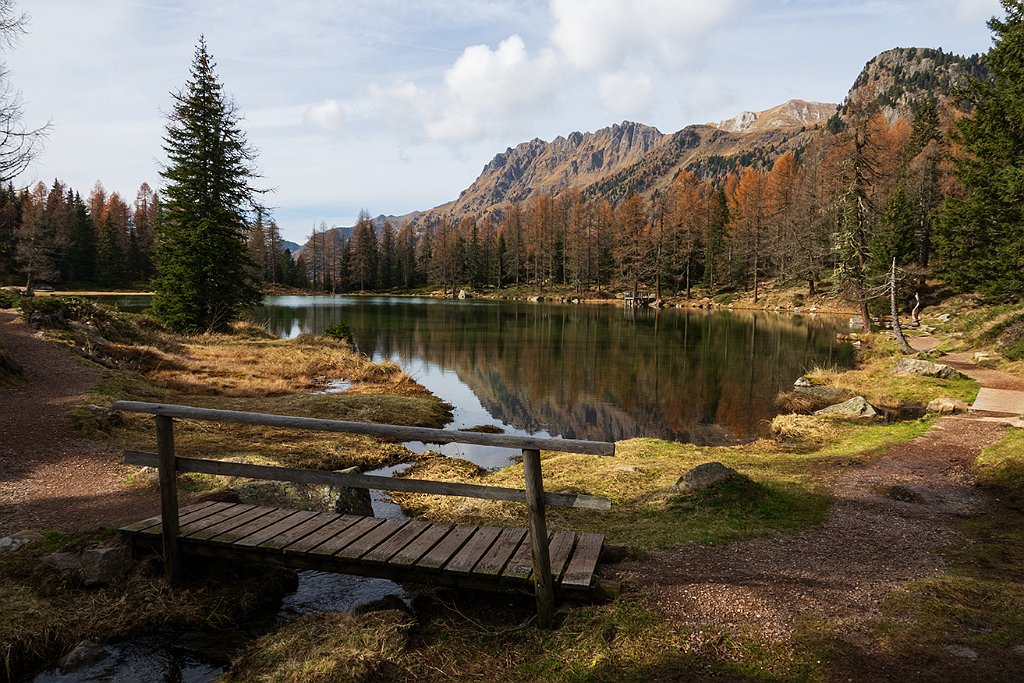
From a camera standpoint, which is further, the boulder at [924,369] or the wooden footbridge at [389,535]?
the boulder at [924,369]

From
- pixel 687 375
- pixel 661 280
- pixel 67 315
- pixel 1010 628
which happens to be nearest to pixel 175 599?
pixel 1010 628

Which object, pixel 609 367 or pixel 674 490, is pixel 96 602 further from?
pixel 609 367

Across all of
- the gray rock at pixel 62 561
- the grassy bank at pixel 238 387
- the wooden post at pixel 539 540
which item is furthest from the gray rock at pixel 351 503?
the wooden post at pixel 539 540

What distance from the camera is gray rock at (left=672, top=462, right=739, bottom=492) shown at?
9.37 meters

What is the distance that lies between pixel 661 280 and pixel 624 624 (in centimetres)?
9312

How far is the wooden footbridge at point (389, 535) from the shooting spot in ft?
17.8

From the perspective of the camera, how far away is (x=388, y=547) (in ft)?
20.2

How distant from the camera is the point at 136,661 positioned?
17.7 ft

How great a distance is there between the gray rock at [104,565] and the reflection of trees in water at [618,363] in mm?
13200

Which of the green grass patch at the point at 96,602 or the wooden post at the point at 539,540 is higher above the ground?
the wooden post at the point at 539,540

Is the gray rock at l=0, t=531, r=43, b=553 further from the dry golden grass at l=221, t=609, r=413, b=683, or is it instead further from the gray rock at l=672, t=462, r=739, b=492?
the gray rock at l=672, t=462, r=739, b=492

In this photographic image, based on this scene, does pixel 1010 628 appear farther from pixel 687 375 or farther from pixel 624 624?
pixel 687 375

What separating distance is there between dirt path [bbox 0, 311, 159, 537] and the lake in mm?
10525

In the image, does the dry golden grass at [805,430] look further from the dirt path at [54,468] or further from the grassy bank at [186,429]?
the dirt path at [54,468]
